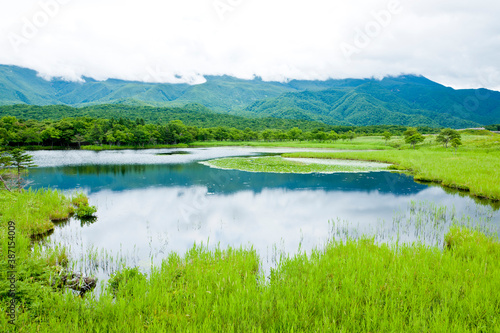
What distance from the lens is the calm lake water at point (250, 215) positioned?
1253 centimetres

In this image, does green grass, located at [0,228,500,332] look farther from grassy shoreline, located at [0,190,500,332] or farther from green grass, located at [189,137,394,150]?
green grass, located at [189,137,394,150]

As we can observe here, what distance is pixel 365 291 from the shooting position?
692cm

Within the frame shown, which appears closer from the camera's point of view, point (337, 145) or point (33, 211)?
point (33, 211)

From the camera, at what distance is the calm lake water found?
12.5m

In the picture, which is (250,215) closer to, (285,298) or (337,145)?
(285,298)

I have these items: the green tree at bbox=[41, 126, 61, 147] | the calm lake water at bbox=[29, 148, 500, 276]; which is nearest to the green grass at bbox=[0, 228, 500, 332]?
the calm lake water at bbox=[29, 148, 500, 276]

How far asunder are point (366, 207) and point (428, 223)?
4.98 metres

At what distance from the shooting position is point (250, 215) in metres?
18.1

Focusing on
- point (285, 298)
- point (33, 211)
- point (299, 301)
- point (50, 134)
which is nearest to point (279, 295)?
point (285, 298)

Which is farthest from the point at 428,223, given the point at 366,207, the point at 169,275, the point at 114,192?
the point at 114,192

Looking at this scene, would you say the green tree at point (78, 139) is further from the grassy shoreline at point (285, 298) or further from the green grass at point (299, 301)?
the green grass at point (299, 301)

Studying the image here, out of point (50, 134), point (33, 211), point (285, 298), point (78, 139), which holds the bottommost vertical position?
point (285, 298)

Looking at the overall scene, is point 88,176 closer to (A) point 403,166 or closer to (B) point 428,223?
(B) point 428,223

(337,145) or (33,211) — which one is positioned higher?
(337,145)
